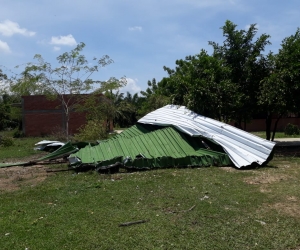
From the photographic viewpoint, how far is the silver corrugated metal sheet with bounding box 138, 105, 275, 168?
8688 millimetres

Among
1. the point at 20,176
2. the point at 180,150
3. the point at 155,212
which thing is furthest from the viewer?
the point at 180,150

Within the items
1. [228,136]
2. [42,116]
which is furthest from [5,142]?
[228,136]

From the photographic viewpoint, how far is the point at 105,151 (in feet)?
30.3

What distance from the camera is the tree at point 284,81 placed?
11633 millimetres

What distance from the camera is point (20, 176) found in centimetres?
841

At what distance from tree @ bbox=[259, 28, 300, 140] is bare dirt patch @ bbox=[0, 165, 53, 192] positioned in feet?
25.7

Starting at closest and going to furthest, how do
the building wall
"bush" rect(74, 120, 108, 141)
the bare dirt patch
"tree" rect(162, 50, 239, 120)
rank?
the bare dirt patch, "tree" rect(162, 50, 239, 120), "bush" rect(74, 120, 108, 141), the building wall

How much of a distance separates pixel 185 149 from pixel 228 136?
129 cm

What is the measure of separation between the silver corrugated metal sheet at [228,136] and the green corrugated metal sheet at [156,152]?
0.26 meters

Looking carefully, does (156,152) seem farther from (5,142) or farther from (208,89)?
(5,142)

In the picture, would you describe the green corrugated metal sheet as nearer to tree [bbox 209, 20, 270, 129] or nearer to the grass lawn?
the grass lawn

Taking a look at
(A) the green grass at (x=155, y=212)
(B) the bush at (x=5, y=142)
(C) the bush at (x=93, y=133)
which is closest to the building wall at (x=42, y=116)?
(C) the bush at (x=93, y=133)

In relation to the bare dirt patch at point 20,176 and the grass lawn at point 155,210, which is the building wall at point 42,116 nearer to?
the bare dirt patch at point 20,176

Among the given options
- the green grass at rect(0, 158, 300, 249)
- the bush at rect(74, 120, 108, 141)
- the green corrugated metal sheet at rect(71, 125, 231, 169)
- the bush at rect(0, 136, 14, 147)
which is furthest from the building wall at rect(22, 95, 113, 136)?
the green grass at rect(0, 158, 300, 249)
